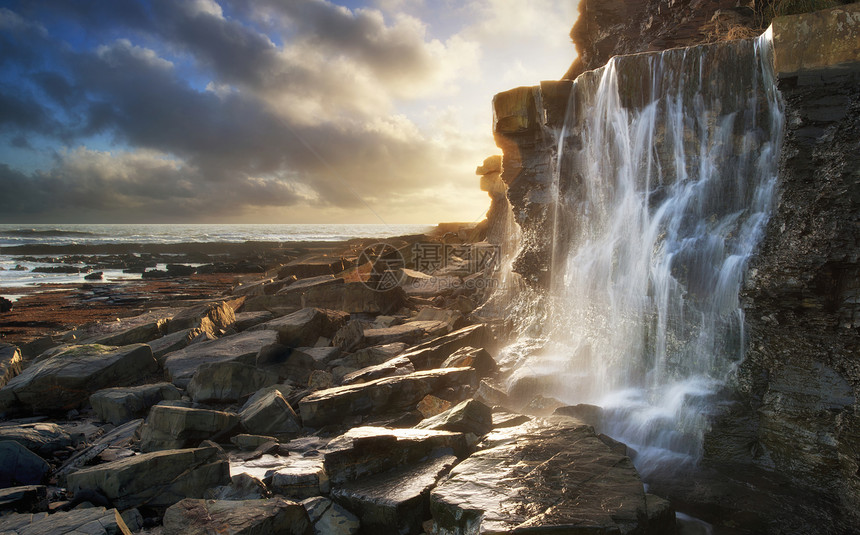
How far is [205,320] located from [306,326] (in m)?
2.83

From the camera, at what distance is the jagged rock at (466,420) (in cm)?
542

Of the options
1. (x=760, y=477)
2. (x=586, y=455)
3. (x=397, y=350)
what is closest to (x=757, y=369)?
(x=760, y=477)

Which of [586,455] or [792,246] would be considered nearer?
[586,455]

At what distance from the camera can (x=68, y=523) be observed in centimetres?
376

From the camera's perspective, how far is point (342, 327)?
9.62m

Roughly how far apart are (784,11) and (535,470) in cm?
937

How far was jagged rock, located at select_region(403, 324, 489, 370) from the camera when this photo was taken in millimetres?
8133

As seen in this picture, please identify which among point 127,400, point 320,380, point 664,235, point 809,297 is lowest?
point 127,400

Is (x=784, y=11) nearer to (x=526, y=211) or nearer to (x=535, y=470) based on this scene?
(x=526, y=211)

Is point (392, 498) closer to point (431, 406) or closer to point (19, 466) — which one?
point (431, 406)

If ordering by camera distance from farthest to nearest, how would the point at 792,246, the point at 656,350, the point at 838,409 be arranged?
the point at 656,350, the point at 792,246, the point at 838,409

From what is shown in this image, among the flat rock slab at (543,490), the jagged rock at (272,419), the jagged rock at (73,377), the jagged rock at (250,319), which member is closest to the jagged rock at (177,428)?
the jagged rock at (272,419)

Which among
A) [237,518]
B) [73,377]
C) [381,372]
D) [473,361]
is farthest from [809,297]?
[73,377]

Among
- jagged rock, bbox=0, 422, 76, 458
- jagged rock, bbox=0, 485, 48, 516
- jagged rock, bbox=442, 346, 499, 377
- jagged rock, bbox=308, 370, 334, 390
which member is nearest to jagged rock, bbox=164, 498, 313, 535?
jagged rock, bbox=0, 485, 48, 516
